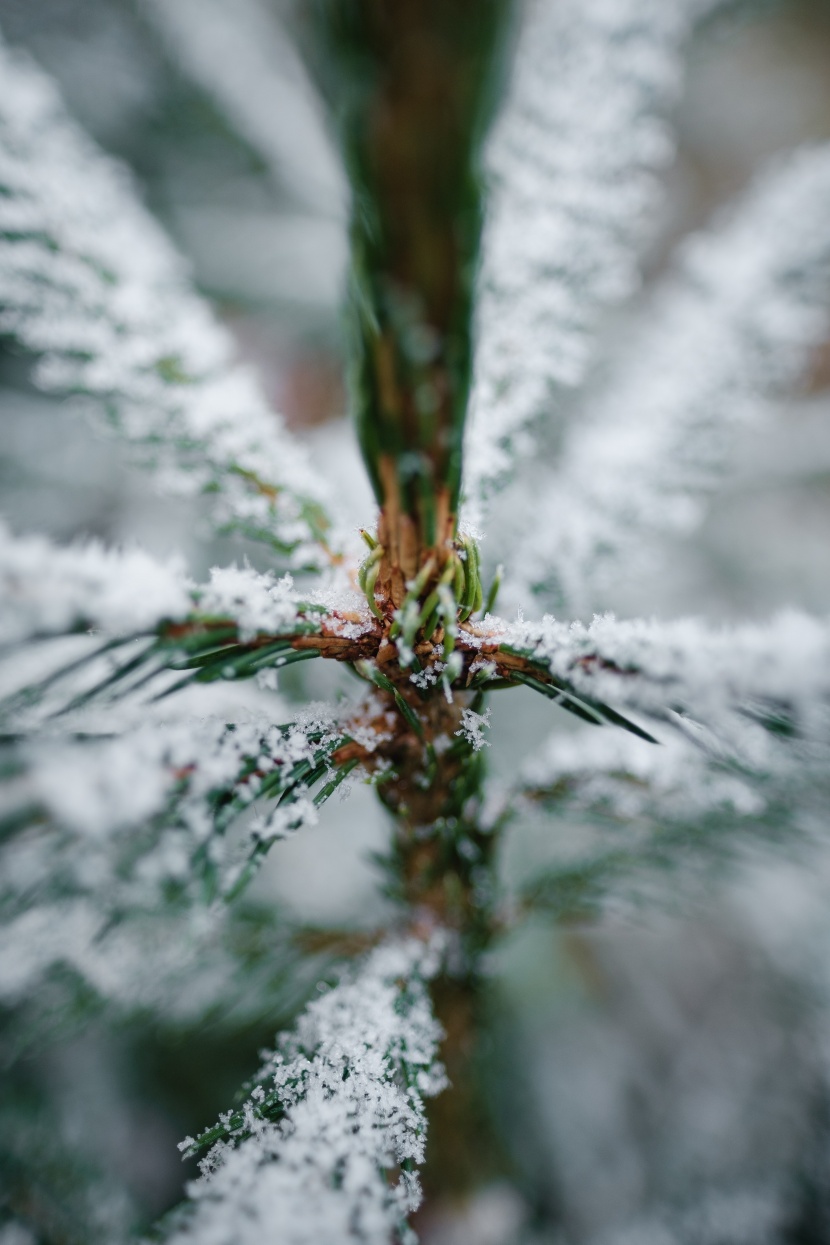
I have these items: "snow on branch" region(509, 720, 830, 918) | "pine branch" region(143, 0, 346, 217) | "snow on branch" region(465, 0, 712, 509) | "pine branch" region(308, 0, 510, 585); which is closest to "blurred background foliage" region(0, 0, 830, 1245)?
"pine branch" region(143, 0, 346, 217)

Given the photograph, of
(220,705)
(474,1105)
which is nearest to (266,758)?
(220,705)

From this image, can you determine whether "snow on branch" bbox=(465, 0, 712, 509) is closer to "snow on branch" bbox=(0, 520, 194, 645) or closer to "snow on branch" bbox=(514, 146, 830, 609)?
"snow on branch" bbox=(514, 146, 830, 609)

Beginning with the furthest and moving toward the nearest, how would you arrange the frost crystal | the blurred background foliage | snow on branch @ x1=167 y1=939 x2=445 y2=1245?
the blurred background foliage
the frost crystal
snow on branch @ x1=167 y1=939 x2=445 y2=1245

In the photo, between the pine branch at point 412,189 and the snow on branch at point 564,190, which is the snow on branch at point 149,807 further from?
the snow on branch at point 564,190

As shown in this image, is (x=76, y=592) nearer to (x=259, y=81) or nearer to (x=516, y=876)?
(x=516, y=876)

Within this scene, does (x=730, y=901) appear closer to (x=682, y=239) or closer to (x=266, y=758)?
(x=266, y=758)

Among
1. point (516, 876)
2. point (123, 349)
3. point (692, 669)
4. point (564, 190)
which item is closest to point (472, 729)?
point (692, 669)

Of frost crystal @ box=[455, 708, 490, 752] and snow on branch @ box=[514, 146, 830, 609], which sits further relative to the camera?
snow on branch @ box=[514, 146, 830, 609]

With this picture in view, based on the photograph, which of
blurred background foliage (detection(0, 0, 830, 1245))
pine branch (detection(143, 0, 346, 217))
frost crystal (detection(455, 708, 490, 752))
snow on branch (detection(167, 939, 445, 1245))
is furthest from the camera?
pine branch (detection(143, 0, 346, 217))
